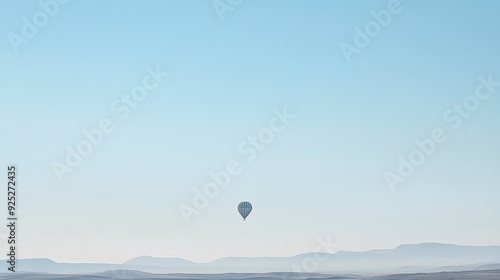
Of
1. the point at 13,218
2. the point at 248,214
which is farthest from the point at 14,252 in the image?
the point at 248,214

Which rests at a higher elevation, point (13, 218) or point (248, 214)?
point (248, 214)

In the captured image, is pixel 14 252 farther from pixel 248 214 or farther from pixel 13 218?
pixel 248 214

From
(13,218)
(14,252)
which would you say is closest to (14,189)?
(13,218)

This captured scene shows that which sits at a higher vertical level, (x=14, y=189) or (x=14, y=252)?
(x=14, y=189)

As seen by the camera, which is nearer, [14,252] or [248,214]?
[14,252]

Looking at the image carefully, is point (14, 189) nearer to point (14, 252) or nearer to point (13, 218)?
point (13, 218)

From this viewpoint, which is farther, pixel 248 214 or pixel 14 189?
pixel 248 214
